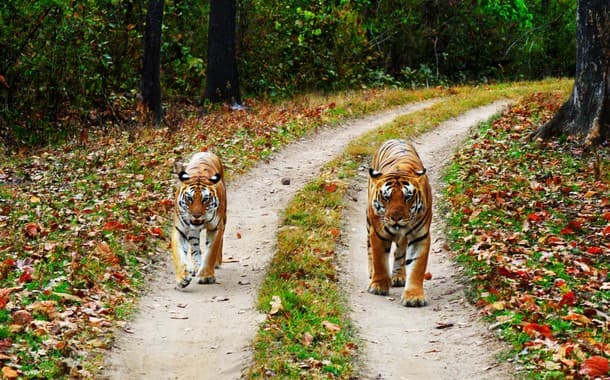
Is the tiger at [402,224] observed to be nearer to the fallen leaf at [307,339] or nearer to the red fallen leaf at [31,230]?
the fallen leaf at [307,339]

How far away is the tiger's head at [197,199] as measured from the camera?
9602 mm

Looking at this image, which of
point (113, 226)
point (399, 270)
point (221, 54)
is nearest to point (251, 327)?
point (399, 270)

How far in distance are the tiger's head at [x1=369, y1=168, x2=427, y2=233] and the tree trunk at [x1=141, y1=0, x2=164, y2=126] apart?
445 inches

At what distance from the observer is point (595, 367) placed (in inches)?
260

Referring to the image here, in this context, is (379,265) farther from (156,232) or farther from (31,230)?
(31,230)

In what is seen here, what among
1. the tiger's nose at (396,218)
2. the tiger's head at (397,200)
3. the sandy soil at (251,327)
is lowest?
the sandy soil at (251,327)

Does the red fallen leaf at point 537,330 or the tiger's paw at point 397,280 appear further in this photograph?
the tiger's paw at point 397,280

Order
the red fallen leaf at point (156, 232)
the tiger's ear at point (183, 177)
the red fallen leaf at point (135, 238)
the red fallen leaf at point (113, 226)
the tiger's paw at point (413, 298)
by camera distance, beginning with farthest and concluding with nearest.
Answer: the red fallen leaf at point (156, 232), the red fallen leaf at point (113, 226), the red fallen leaf at point (135, 238), the tiger's ear at point (183, 177), the tiger's paw at point (413, 298)

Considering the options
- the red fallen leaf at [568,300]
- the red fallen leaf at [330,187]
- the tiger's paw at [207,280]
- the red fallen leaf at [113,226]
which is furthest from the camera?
the red fallen leaf at [330,187]

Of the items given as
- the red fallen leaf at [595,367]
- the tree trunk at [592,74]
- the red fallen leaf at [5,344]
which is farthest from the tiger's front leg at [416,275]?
the tree trunk at [592,74]

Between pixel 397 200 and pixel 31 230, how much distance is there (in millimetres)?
5319

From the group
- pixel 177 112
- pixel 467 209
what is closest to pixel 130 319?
pixel 467 209

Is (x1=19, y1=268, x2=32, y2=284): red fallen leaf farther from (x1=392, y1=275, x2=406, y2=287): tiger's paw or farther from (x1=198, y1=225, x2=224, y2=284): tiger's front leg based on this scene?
(x1=392, y1=275, x2=406, y2=287): tiger's paw

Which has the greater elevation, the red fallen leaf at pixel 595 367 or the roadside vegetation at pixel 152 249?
the red fallen leaf at pixel 595 367
